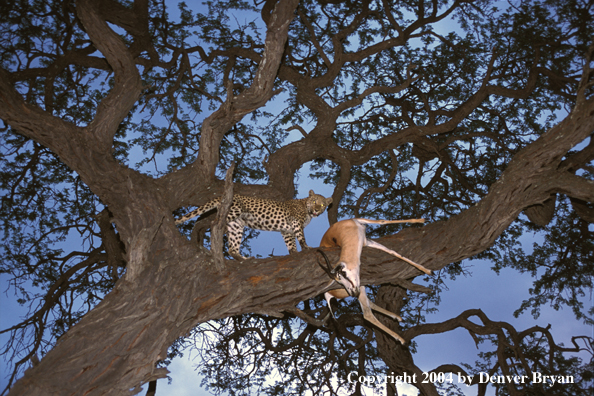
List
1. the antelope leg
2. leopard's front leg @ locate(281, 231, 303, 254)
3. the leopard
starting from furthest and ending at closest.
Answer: leopard's front leg @ locate(281, 231, 303, 254) → the leopard → the antelope leg

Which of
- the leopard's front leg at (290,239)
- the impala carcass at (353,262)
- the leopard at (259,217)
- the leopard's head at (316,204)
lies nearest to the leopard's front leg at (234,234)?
the leopard at (259,217)

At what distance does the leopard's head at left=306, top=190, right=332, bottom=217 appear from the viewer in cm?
593

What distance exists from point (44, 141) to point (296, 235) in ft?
9.55

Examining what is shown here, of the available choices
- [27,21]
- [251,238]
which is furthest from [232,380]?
[27,21]

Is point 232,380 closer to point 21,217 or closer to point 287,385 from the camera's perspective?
point 287,385

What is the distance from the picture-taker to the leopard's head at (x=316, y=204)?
5.93 m

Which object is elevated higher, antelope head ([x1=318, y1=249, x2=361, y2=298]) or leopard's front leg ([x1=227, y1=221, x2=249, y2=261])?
leopard's front leg ([x1=227, y1=221, x2=249, y2=261])

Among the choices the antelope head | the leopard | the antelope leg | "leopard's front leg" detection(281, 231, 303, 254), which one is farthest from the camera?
"leopard's front leg" detection(281, 231, 303, 254)

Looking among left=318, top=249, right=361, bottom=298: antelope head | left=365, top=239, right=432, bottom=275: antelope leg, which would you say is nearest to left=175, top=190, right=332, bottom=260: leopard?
left=365, top=239, right=432, bottom=275: antelope leg

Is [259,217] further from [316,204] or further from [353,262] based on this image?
[353,262]

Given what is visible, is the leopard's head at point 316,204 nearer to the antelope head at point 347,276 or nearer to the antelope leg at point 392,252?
the antelope leg at point 392,252

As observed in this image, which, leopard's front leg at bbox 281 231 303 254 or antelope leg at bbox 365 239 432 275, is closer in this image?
antelope leg at bbox 365 239 432 275

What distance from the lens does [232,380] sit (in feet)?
23.4

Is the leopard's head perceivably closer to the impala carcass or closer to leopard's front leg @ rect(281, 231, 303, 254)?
leopard's front leg @ rect(281, 231, 303, 254)
